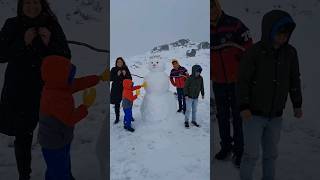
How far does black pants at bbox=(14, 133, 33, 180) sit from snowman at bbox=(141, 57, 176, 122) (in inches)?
29.9

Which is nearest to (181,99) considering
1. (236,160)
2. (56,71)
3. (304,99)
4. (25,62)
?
(236,160)

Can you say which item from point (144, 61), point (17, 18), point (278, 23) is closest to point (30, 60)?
point (17, 18)

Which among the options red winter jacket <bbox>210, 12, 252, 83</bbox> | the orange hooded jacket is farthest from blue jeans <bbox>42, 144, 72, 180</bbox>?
red winter jacket <bbox>210, 12, 252, 83</bbox>

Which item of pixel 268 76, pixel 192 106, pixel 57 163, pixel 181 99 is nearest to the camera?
pixel 268 76

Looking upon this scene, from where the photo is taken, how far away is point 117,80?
2807mm

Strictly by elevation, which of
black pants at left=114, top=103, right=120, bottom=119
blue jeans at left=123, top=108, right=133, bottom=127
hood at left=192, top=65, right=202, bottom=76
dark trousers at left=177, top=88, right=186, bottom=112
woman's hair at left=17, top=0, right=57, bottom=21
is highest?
woman's hair at left=17, top=0, right=57, bottom=21

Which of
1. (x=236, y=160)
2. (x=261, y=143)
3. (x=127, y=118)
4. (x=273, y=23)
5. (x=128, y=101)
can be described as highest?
(x=273, y=23)

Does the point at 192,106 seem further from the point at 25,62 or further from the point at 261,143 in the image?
the point at 25,62

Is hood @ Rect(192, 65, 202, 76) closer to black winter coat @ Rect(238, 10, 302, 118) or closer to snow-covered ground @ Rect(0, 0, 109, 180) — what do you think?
black winter coat @ Rect(238, 10, 302, 118)

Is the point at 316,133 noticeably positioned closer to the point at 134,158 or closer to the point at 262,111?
the point at 262,111

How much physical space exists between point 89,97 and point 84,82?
95mm

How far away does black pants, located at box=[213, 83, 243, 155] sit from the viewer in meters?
2.67

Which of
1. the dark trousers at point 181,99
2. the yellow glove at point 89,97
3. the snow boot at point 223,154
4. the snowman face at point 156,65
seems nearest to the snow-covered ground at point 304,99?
the snow boot at point 223,154

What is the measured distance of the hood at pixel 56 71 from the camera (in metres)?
2.41
